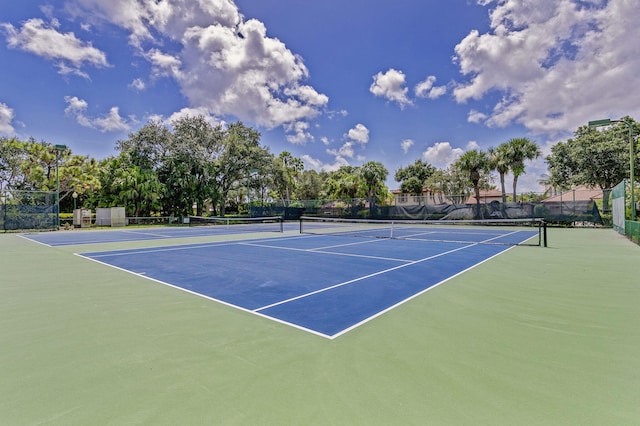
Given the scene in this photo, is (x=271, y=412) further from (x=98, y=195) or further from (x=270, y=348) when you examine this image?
(x=98, y=195)

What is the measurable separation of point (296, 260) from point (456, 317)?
5.24m

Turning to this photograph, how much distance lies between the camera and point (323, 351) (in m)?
3.20

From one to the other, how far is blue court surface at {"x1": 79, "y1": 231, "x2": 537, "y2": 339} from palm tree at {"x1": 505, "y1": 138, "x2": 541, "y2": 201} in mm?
21120

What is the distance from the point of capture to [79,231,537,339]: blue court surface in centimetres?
449

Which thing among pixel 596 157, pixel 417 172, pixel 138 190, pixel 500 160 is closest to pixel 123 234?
pixel 138 190

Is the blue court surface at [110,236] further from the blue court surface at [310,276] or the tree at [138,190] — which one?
the tree at [138,190]

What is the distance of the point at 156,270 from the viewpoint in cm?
761

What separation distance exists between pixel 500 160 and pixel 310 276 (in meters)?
28.0

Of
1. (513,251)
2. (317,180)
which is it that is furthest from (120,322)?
(317,180)

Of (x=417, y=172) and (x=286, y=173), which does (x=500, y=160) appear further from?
(x=417, y=172)

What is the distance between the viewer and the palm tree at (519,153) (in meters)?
27.8

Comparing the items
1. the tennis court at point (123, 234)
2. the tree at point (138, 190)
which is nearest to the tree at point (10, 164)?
the tree at point (138, 190)

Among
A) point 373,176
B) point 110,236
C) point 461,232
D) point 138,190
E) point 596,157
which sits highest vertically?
point 596,157

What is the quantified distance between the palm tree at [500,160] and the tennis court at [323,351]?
969 inches
